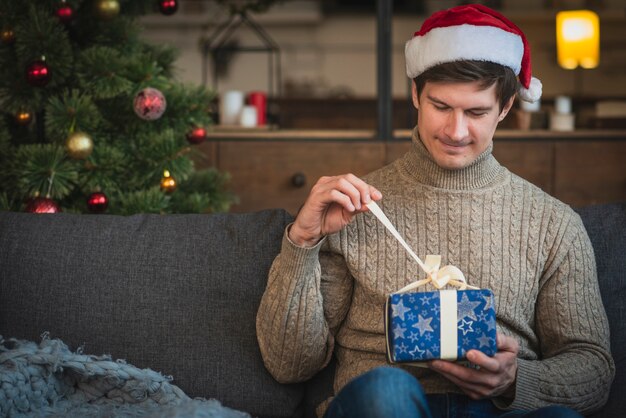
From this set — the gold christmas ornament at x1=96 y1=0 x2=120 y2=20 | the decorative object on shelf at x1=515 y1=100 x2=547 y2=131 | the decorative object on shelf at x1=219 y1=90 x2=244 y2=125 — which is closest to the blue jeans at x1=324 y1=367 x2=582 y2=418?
the gold christmas ornament at x1=96 y1=0 x2=120 y2=20

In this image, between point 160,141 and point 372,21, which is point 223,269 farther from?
point 372,21

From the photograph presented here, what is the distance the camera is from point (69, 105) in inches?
77.9

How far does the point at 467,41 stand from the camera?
4.33ft

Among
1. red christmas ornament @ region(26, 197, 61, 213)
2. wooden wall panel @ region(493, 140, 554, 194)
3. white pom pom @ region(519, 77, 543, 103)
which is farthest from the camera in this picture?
wooden wall panel @ region(493, 140, 554, 194)

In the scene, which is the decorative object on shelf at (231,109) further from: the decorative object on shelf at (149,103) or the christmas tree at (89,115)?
the decorative object on shelf at (149,103)

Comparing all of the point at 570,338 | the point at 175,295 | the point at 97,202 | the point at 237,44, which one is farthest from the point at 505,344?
the point at 237,44

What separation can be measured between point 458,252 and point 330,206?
0.24 metres

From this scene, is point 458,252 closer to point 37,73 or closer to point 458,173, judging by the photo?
point 458,173

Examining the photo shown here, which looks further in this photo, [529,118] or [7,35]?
[529,118]

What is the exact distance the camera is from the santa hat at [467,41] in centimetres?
132

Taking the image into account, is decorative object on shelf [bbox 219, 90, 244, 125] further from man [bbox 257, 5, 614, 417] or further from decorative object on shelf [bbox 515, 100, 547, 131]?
man [bbox 257, 5, 614, 417]

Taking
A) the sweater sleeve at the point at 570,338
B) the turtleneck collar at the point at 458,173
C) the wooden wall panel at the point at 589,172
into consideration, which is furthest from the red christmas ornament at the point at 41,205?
the wooden wall panel at the point at 589,172

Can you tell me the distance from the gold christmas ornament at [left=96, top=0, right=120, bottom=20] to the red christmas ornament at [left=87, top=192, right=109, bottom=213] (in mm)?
456

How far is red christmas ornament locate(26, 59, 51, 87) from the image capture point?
1919 millimetres
